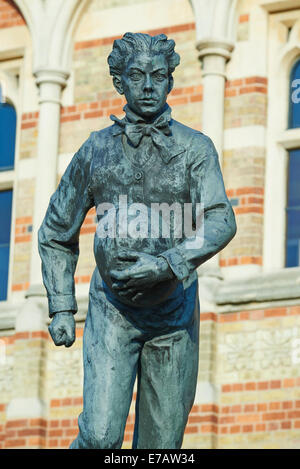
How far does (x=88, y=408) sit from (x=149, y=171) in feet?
3.57

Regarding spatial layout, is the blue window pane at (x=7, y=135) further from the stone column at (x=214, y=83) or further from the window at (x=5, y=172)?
the stone column at (x=214, y=83)

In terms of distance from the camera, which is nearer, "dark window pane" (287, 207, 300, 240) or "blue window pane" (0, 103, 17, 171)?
"dark window pane" (287, 207, 300, 240)

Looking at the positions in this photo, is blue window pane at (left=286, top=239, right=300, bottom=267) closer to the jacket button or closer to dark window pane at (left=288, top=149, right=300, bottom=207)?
dark window pane at (left=288, top=149, right=300, bottom=207)

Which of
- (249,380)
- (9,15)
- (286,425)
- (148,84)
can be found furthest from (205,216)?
(9,15)

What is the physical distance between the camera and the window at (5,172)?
15.2 meters

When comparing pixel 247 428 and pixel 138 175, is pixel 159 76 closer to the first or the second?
pixel 138 175

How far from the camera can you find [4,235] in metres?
15.3

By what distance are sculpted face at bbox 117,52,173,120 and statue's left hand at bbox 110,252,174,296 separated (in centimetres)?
77

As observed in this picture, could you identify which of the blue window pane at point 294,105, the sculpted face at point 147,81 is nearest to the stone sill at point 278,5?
the blue window pane at point 294,105

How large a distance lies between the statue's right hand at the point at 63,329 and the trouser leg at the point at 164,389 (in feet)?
1.19

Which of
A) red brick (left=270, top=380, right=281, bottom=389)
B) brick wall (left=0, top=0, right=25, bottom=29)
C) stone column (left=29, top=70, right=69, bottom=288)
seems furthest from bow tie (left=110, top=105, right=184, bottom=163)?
brick wall (left=0, top=0, right=25, bottom=29)

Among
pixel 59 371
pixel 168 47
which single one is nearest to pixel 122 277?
pixel 168 47

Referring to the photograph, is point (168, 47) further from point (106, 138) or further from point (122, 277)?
point (122, 277)

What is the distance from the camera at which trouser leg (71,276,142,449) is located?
6.94 meters
